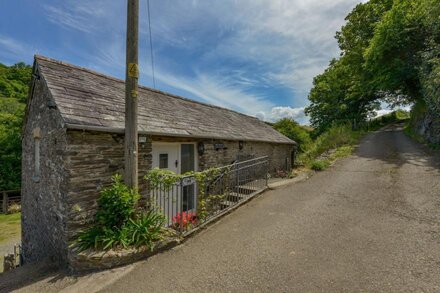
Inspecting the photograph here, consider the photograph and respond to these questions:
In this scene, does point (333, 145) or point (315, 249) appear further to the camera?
point (333, 145)

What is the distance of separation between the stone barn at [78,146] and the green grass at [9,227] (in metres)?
9.23

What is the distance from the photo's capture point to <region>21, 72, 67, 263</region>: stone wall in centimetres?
504

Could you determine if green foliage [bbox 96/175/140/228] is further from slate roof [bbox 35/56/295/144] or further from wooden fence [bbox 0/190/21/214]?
wooden fence [bbox 0/190/21/214]

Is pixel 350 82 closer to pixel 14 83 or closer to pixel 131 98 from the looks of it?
pixel 131 98

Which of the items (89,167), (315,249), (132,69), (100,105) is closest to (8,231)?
(100,105)

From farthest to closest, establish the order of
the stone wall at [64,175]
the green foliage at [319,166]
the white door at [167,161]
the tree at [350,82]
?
the tree at [350,82] < the green foliage at [319,166] < the white door at [167,161] < the stone wall at [64,175]

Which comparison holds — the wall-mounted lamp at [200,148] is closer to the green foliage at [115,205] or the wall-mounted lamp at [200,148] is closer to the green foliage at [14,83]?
the green foliage at [115,205]

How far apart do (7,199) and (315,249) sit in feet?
86.0

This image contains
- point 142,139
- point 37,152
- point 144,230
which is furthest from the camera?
point 37,152

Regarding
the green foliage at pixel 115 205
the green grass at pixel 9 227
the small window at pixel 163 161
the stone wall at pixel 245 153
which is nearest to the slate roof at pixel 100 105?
the stone wall at pixel 245 153

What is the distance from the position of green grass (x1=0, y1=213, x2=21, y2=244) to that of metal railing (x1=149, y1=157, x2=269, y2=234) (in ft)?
45.8

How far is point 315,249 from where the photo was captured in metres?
4.50

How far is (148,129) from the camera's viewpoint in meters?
6.01

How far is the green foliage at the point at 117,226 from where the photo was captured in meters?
4.60
